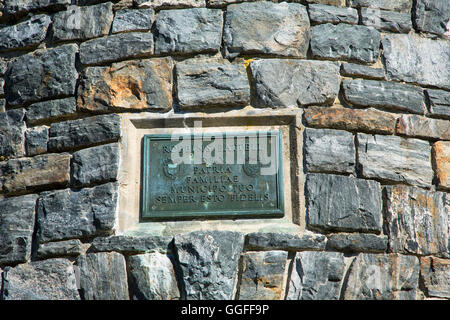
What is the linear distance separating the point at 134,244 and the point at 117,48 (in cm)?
118

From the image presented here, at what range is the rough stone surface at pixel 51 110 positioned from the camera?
336cm

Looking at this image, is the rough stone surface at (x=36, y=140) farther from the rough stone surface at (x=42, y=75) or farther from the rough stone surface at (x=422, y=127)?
the rough stone surface at (x=422, y=127)

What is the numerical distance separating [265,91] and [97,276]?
4.40 ft

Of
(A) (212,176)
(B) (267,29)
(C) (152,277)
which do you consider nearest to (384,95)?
(B) (267,29)

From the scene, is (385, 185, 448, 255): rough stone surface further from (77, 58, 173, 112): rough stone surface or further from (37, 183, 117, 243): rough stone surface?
(37, 183, 117, 243): rough stone surface

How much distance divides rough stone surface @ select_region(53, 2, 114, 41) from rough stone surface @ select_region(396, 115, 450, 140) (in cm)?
183

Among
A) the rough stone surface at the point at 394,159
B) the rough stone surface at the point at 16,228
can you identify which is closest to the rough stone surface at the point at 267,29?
the rough stone surface at the point at 394,159

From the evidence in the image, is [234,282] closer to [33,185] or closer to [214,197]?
[214,197]

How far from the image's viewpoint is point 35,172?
10.8 ft

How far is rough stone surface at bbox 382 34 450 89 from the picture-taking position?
3463 mm

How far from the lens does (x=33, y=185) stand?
10.8 ft

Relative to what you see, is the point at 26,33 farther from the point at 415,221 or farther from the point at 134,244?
the point at 415,221

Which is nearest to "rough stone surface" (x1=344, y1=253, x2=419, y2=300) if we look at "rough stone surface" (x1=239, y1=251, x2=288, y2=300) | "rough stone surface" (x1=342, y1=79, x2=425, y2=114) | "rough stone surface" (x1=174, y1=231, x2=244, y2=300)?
"rough stone surface" (x1=239, y1=251, x2=288, y2=300)

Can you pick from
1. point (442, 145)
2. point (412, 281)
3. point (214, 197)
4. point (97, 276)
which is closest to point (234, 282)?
point (214, 197)
